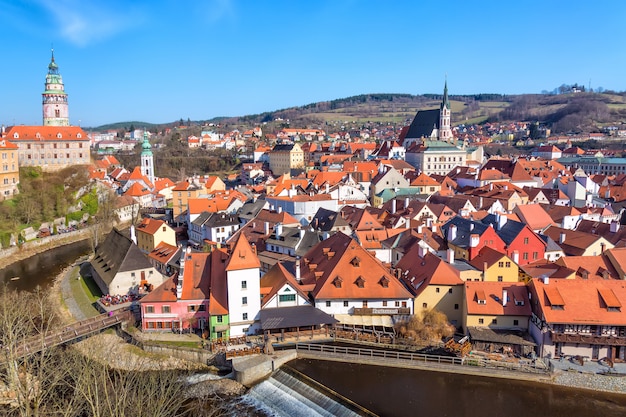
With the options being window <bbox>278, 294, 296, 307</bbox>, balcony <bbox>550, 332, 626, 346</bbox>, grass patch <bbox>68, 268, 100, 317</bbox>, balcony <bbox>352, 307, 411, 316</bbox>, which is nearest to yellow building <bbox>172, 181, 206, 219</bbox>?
grass patch <bbox>68, 268, 100, 317</bbox>

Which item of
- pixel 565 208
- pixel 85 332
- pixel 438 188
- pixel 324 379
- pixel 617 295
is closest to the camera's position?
pixel 324 379

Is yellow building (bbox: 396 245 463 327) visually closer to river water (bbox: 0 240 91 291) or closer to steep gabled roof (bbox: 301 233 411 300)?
steep gabled roof (bbox: 301 233 411 300)

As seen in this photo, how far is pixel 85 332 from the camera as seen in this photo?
32.0 meters

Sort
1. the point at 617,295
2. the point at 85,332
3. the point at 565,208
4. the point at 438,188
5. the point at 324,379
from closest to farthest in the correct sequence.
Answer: the point at 324,379
the point at 617,295
the point at 85,332
the point at 565,208
the point at 438,188

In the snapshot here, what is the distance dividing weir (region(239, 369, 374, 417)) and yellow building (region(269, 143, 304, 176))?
295 ft

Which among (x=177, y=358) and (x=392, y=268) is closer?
(x=177, y=358)

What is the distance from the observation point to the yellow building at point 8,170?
2650 inches

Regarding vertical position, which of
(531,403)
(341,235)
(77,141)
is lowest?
(531,403)

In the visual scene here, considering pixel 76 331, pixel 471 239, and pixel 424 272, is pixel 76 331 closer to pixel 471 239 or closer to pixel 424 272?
pixel 424 272

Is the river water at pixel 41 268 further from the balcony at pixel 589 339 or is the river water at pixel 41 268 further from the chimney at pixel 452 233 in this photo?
the balcony at pixel 589 339

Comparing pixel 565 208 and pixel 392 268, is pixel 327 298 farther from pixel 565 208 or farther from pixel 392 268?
pixel 565 208

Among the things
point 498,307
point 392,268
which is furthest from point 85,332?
point 498,307

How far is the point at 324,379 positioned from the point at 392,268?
1475cm

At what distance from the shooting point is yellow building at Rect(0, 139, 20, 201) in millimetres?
67312
